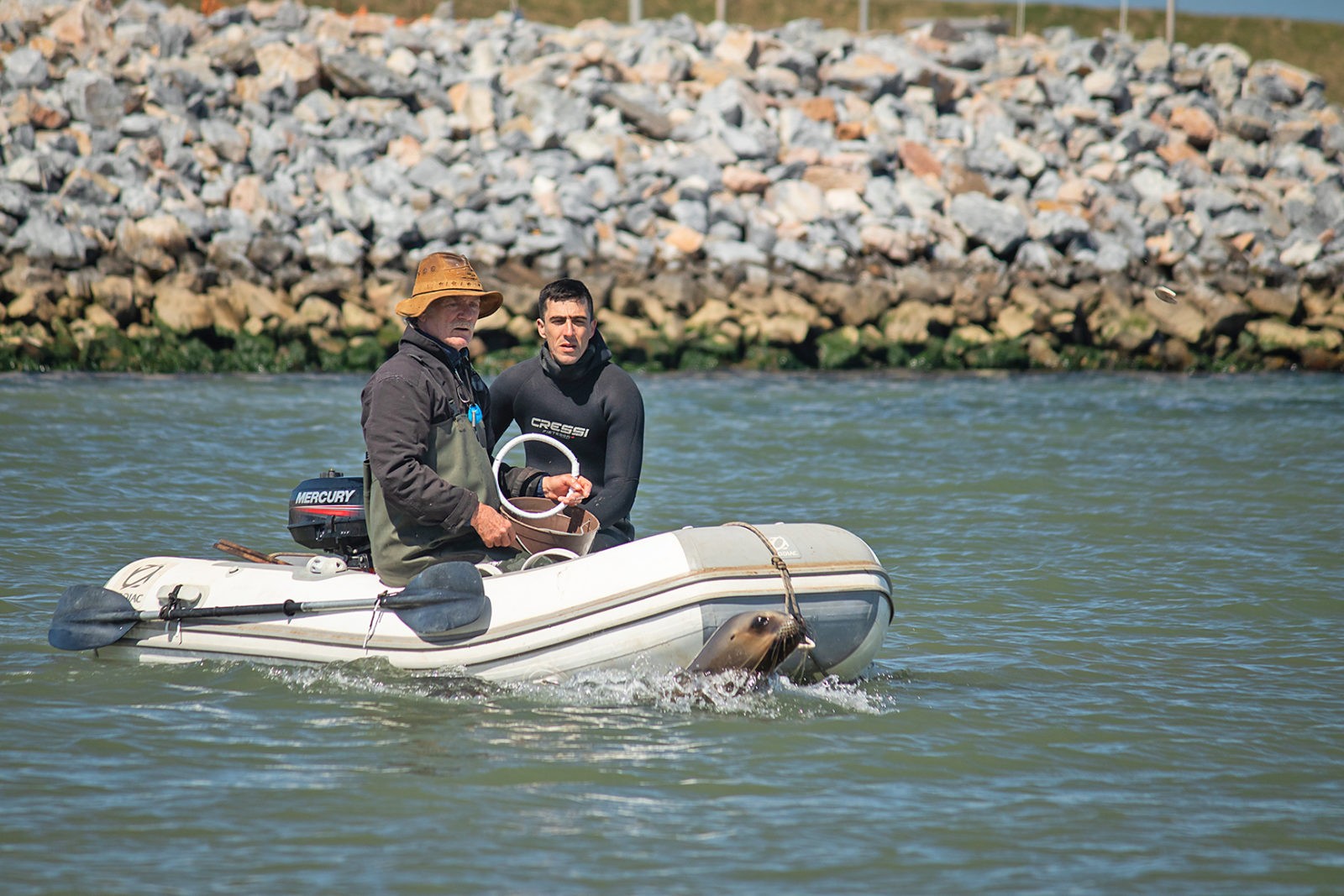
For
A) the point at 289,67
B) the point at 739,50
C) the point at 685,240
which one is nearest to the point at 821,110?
the point at 739,50

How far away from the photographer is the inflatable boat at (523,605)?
5109 mm

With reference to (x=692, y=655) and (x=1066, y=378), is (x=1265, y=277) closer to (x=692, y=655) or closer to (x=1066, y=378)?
(x=1066, y=378)

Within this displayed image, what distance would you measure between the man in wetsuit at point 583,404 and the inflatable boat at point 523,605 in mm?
250

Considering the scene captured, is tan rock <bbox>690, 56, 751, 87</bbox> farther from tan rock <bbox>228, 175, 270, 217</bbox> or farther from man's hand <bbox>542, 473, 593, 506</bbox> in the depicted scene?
man's hand <bbox>542, 473, 593, 506</bbox>

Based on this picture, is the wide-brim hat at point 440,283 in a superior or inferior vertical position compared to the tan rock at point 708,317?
superior

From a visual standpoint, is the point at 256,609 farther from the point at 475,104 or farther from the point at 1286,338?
the point at 1286,338

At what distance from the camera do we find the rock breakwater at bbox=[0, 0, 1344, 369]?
17.0 meters

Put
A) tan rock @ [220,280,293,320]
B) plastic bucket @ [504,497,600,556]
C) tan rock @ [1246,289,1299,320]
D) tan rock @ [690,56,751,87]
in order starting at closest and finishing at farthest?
1. plastic bucket @ [504,497,600,556]
2. tan rock @ [220,280,293,320]
3. tan rock @ [1246,289,1299,320]
4. tan rock @ [690,56,751,87]

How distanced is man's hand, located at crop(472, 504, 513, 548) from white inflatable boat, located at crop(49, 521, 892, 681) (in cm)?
18

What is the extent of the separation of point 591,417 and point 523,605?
86 cm

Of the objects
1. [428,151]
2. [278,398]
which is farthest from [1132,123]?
[278,398]

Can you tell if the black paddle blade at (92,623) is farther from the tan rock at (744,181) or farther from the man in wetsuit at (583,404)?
the tan rock at (744,181)

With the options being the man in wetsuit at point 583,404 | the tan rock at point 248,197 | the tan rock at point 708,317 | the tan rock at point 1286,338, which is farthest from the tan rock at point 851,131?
the man in wetsuit at point 583,404

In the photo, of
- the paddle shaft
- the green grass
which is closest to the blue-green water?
the paddle shaft
